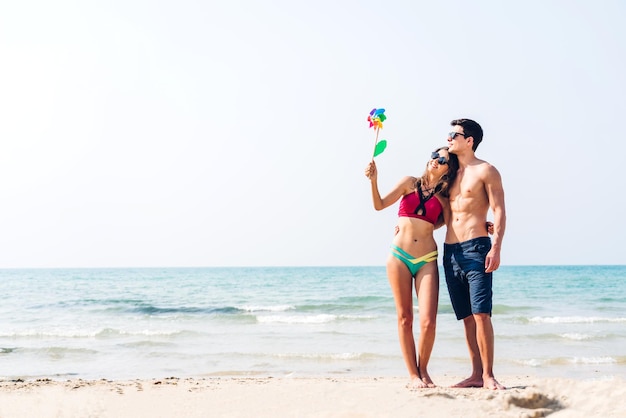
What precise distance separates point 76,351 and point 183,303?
1340 cm

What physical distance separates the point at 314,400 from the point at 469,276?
1625 mm

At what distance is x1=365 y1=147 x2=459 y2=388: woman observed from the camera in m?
5.27

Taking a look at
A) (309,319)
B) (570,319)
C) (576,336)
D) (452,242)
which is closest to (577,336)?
(576,336)

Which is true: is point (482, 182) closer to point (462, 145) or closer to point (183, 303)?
point (462, 145)

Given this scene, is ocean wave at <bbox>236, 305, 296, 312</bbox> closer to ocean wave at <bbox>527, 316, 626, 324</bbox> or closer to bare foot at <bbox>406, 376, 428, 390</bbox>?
ocean wave at <bbox>527, 316, 626, 324</bbox>

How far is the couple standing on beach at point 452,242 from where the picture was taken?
5164 millimetres

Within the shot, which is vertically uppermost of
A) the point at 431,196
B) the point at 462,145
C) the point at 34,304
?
the point at 462,145

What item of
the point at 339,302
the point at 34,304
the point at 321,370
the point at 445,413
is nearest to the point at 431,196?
the point at 445,413

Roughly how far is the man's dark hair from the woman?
23 cm

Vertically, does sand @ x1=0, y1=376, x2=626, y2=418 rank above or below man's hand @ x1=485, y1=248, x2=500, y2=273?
below

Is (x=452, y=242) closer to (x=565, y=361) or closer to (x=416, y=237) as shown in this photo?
(x=416, y=237)

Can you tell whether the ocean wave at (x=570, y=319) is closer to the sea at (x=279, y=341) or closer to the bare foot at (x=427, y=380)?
the sea at (x=279, y=341)

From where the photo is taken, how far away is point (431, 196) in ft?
17.7

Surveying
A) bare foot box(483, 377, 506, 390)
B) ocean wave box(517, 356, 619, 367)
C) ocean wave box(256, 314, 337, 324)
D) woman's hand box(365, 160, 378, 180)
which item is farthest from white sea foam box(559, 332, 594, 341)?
woman's hand box(365, 160, 378, 180)
